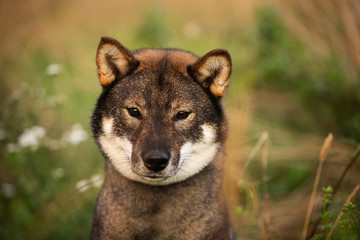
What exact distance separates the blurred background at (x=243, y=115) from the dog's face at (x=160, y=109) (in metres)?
0.90

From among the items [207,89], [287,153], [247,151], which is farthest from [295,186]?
[207,89]

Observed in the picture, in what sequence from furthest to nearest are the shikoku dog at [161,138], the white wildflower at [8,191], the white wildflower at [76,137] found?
the white wildflower at [8,191] → the white wildflower at [76,137] → the shikoku dog at [161,138]

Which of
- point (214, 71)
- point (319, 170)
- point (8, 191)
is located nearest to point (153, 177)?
point (214, 71)

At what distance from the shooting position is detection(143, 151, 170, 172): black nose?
3.18 m

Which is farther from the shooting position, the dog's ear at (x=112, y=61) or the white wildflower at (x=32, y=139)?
the white wildflower at (x=32, y=139)

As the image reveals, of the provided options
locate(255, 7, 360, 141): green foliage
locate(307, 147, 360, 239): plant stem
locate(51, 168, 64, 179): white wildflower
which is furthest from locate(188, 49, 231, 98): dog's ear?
locate(51, 168, 64, 179): white wildflower

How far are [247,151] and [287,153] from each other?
2.01 feet

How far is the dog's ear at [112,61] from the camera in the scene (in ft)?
11.5

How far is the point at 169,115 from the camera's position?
3492 mm

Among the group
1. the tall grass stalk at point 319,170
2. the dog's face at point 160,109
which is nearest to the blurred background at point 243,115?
the tall grass stalk at point 319,170

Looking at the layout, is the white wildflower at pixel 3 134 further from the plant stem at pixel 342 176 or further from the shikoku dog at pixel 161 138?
the plant stem at pixel 342 176

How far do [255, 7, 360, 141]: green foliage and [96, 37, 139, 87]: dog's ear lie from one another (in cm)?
294

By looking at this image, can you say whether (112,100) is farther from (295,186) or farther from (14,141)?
(295,186)

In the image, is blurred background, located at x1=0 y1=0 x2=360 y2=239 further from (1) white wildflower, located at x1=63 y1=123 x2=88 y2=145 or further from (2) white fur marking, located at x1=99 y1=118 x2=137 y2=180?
(2) white fur marking, located at x1=99 y1=118 x2=137 y2=180
